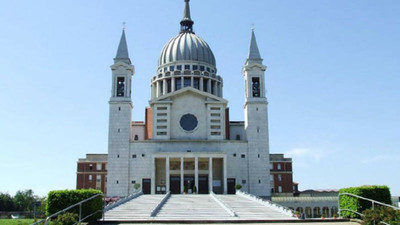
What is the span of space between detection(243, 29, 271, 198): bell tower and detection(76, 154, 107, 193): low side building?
3301cm

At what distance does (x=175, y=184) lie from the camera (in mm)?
64938

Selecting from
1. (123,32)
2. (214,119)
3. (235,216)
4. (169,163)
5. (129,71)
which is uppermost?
(123,32)

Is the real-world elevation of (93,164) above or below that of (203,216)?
above

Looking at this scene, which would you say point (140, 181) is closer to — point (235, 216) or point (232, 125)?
point (232, 125)

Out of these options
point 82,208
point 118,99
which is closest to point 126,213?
point 82,208

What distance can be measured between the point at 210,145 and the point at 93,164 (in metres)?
31.6

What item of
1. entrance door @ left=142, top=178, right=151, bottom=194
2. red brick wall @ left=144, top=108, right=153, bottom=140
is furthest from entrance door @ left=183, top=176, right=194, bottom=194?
red brick wall @ left=144, top=108, right=153, bottom=140

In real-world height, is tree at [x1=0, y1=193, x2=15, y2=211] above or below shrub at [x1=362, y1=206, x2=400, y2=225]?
below

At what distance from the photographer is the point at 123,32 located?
7269 cm

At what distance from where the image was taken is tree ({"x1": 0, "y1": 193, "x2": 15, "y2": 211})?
271 feet

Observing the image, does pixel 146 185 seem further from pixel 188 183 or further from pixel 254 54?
pixel 254 54

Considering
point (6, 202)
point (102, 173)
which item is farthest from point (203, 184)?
point (6, 202)

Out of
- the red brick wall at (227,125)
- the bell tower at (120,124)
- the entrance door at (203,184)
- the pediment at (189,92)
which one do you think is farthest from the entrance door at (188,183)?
the pediment at (189,92)

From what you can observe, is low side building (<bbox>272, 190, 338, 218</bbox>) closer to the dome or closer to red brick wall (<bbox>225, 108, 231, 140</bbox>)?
red brick wall (<bbox>225, 108, 231, 140</bbox>)
